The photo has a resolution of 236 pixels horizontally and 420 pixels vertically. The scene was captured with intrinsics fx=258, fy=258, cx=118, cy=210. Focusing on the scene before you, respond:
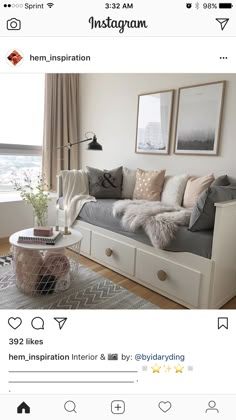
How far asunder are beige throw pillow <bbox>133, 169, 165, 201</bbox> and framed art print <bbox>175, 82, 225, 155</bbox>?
315 mm

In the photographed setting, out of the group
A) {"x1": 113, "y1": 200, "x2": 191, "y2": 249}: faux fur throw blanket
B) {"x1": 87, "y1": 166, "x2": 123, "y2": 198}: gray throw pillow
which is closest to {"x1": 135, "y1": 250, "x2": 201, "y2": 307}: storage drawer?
{"x1": 113, "y1": 200, "x2": 191, "y2": 249}: faux fur throw blanket

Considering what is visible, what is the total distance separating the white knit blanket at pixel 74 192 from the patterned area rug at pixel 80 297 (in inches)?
26.7

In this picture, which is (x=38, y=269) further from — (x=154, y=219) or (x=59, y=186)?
(x=59, y=186)

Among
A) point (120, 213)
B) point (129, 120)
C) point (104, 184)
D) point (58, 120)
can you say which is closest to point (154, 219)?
point (120, 213)

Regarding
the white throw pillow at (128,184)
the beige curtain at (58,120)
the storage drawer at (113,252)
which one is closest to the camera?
the storage drawer at (113,252)

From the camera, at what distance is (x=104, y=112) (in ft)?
10.2

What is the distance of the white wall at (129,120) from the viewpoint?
2.14 metres
